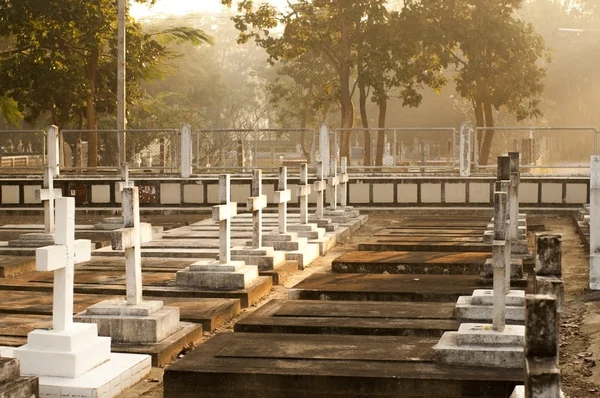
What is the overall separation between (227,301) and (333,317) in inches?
64.4

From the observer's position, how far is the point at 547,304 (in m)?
4.22

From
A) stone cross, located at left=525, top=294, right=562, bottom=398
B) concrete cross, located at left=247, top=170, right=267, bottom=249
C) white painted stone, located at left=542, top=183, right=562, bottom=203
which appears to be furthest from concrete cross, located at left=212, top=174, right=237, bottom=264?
white painted stone, located at left=542, top=183, right=562, bottom=203

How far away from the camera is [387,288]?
466 inches

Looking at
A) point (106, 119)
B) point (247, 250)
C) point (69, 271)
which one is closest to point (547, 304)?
point (69, 271)

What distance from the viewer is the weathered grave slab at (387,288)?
11453mm

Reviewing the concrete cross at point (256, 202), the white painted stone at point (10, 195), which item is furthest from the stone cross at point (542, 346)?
the white painted stone at point (10, 195)

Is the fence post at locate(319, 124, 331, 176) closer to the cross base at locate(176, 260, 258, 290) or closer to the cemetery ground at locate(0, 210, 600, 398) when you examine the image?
the cemetery ground at locate(0, 210, 600, 398)

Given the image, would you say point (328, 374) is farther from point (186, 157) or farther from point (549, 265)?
point (186, 157)

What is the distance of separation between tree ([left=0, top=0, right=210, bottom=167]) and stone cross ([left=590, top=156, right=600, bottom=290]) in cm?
2290

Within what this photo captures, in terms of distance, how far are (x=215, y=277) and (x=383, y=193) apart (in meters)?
15.7

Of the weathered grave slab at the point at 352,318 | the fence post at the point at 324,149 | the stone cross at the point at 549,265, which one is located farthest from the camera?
the fence post at the point at 324,149

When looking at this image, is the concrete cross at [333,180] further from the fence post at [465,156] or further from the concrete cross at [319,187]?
the fence post at [465,156]

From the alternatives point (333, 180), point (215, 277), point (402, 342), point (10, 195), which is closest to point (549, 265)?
point (402, 342)

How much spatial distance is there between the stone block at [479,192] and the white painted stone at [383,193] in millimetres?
1937
